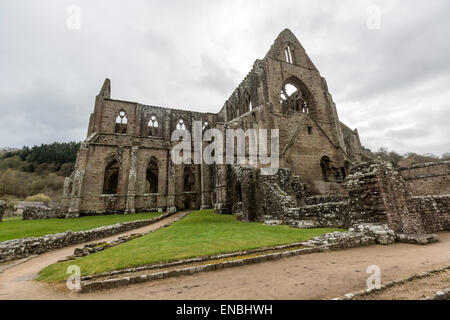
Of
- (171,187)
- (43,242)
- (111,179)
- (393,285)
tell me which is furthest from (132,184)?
(393,285)

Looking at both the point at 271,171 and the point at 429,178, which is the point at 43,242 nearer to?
the point at 271,171

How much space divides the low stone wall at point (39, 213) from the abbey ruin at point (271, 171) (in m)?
0.87

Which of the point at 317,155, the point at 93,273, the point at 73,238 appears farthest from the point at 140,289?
the point at 317,155

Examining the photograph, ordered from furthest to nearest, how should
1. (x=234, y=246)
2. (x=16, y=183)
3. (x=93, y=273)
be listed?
1. (x=16, y=183)
2. (x=234, y=246)
3. (x=93, y=273)

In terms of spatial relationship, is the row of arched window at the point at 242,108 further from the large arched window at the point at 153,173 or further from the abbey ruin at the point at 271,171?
the large arched window at the point at 153,173

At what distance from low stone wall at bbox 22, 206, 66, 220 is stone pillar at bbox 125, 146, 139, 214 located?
21.1ft

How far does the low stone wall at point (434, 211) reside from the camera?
8.34m

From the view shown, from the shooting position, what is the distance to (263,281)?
3662mm

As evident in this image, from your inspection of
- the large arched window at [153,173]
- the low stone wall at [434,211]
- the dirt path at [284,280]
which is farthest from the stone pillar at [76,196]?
the low stone wall at [434,211]

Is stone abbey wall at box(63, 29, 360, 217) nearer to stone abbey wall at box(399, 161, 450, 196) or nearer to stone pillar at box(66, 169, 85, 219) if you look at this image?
stone pillar at box(66, 169, 85, 219)

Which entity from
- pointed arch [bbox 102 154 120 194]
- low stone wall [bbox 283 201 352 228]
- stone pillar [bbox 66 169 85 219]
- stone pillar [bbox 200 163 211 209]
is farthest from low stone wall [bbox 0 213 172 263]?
pointed arch [bbox 102 154 120 194]

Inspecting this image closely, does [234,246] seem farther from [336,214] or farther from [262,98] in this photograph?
[262,98]

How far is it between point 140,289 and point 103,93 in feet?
100

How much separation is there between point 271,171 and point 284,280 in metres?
10.4
